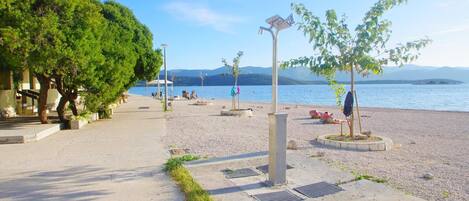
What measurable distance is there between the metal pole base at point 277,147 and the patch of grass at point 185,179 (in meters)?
1.04

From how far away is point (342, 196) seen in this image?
5.40m

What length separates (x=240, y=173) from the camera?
673 centimetres

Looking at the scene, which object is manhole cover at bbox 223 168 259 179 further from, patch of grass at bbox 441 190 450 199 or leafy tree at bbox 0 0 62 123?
leafy tree at bbox 0 0 62 123

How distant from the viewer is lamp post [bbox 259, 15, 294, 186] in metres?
5.75

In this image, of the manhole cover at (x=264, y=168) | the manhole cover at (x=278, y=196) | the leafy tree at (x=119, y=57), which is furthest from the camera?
the leafy tree at (x=119, y=57)

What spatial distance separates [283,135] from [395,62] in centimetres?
562

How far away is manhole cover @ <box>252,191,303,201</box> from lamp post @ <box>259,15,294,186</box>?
1.27 feet

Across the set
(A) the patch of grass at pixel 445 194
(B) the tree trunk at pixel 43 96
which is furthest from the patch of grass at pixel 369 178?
(B) the tree trunk at pixel 43 96

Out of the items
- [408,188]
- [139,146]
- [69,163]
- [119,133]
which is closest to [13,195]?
[69,163]

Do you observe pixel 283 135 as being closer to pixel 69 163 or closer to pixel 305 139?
pixel 69 163

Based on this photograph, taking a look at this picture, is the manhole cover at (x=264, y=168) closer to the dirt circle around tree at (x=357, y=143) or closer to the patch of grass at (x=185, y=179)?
the patch of grass at (x=185, y=179)

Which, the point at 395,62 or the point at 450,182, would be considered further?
the point at 395,62

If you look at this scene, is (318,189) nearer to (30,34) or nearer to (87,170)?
(87,170)

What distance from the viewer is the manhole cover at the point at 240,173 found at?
6582mm
